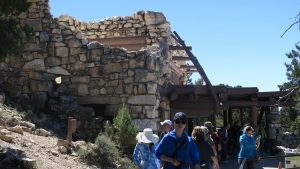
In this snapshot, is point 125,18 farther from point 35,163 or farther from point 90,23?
point 35,163

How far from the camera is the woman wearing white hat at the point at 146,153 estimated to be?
7.43 meters

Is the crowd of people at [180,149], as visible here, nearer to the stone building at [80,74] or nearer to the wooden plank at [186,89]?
the stone building at [80,74]

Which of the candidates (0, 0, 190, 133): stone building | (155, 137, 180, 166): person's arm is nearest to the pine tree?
(155, 137, 180, 166): person's arm

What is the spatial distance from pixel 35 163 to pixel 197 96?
7.35 meters

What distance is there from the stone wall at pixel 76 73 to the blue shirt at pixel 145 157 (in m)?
5.40

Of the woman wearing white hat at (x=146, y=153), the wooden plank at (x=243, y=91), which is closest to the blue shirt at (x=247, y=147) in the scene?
the woman wearing white hat at (x=146, y=153)

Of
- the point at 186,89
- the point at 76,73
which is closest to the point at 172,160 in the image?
the point at 76,73

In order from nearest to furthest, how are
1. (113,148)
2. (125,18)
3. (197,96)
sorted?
(113,148)
(197,96)
(125,18)

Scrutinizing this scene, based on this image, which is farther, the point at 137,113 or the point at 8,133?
the point at 137,113


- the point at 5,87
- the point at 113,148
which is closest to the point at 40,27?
the point at 5,87

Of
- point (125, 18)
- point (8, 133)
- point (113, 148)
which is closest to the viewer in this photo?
point (8, 133)

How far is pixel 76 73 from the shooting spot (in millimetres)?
13531

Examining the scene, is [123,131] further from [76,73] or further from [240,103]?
[240,103]

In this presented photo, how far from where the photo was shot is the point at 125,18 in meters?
15.7
